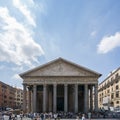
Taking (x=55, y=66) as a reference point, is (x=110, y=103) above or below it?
below

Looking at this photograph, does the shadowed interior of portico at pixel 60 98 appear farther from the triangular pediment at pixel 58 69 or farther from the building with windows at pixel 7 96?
the building with windows at pixel 7 96

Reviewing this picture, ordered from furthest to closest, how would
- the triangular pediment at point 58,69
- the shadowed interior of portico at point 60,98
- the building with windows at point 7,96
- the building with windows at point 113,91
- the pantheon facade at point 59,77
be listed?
the building with windows at point 7,96 → the building with windows at point 113,91 → the shadowed interior of portico at point 60,98 → the triangular pediment at point 58,69 → the pantheon facade at point 59,77

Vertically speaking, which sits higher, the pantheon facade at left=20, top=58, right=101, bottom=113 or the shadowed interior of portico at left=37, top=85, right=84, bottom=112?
the pantheon facade at left=20, top=58, right=101, bottom=113

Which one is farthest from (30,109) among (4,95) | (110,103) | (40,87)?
(4,95)

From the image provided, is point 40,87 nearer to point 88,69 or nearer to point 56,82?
point 56,82

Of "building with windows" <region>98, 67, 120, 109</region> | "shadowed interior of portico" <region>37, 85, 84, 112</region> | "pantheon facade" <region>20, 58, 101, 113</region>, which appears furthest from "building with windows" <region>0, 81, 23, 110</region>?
"pantheon facade" <region>20, 58, 101, 113</region>

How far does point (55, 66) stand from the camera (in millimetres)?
74250

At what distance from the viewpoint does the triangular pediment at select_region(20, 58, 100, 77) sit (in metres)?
73.4

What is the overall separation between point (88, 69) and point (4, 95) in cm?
6558

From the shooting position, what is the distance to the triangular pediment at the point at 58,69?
7344cm

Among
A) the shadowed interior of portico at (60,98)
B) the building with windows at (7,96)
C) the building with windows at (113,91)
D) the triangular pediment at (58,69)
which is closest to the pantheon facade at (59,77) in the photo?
the triangular pediment at (58,69)

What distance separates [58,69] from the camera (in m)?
74.0

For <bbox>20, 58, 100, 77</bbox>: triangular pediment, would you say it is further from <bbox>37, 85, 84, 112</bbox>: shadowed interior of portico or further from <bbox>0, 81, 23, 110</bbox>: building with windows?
<bbox>0, 81, 23, 110</bbox>: building with windows

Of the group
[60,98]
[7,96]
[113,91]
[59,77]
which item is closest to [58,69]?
[59,77]
